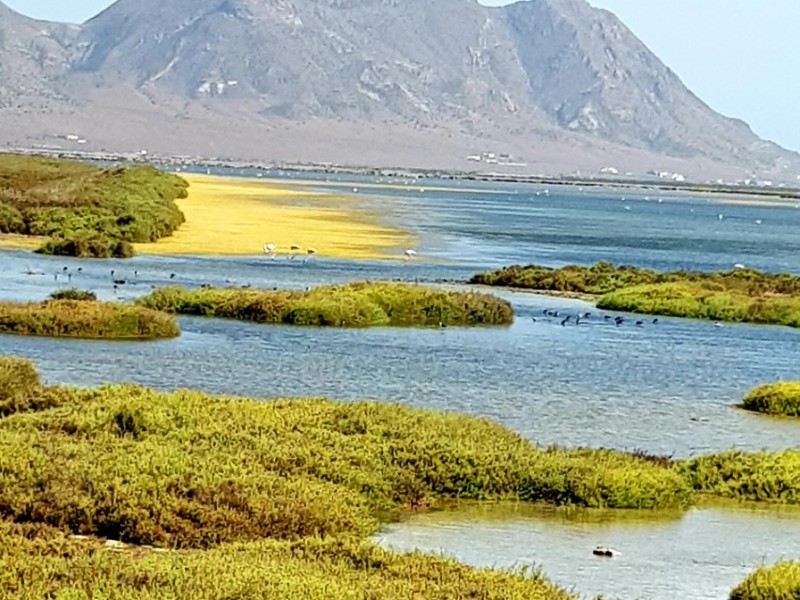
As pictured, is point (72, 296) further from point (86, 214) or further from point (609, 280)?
point (86, 214)

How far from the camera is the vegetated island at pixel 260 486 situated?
13.4 meters

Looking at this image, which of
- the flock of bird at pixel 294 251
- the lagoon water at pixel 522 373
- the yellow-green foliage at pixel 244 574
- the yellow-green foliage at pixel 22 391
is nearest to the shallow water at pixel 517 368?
the lagoon water at pixel 522 373

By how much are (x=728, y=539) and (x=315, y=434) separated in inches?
215

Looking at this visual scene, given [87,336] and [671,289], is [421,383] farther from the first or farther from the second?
[671,289]

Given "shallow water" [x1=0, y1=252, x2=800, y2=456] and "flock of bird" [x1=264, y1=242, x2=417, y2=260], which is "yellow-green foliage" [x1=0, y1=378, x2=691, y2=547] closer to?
"shallow water" [x1=0, y1=252, x2=800, y2=456]

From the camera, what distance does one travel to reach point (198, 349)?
34156 mm

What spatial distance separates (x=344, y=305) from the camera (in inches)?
1630

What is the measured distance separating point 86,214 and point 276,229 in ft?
42.7

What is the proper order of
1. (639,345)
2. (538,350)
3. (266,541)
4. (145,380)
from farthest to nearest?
(639,345) → (538,350) → (145,380) → (266,541)

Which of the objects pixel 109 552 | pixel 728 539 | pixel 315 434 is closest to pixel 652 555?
pixel 728 539

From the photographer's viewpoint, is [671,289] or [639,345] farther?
[671,289]

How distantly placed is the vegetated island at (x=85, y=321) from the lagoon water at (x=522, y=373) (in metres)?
0.81

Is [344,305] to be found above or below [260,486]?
below

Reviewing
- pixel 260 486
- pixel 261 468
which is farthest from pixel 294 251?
pixel 260 486
